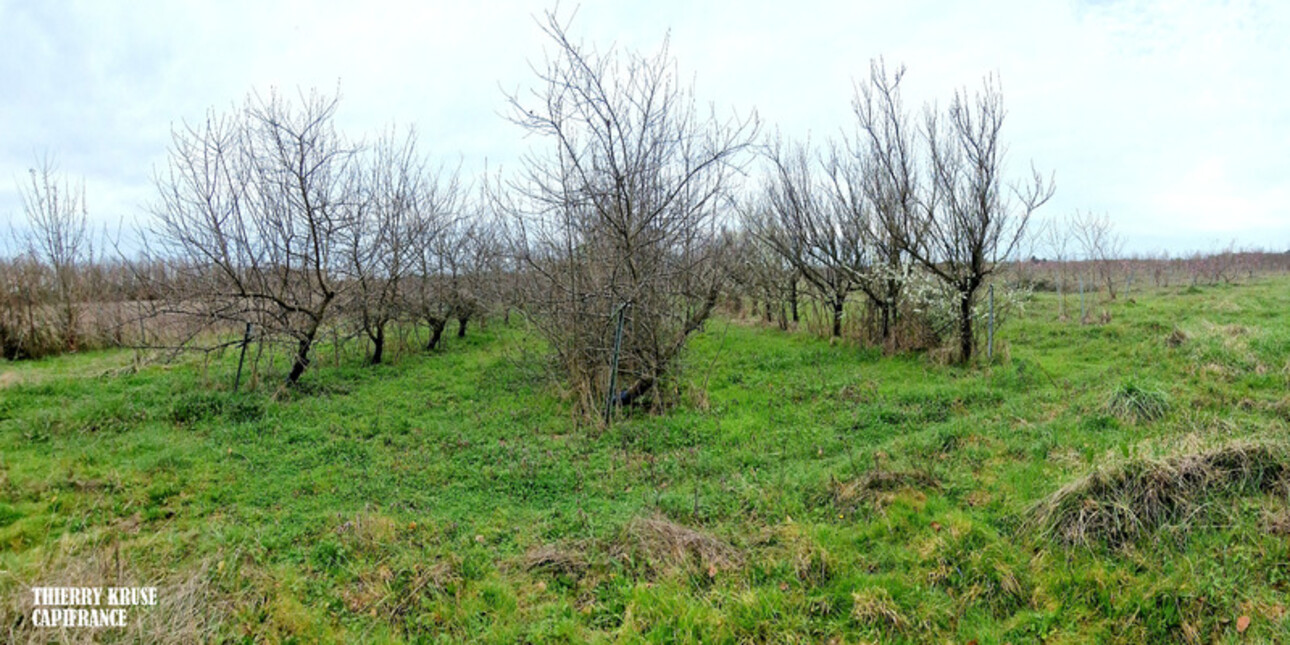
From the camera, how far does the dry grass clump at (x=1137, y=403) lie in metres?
5.14

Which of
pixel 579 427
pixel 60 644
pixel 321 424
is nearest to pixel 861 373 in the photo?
pixel 579 427

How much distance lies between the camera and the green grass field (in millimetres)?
2924

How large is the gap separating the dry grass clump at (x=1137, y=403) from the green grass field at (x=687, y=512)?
1.0 inches

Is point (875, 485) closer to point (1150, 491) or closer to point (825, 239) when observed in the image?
point (1150, 491)

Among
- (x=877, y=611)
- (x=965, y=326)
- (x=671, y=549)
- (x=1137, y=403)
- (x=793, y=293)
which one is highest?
(x=793, y=293)

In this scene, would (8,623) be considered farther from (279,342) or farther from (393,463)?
(279,342)

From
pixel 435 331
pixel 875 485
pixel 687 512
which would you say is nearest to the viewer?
pixel 687 512

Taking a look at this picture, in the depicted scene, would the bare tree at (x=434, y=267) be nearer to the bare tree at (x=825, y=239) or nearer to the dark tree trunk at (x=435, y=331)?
the dark tree trunk at (x=435, y=331)

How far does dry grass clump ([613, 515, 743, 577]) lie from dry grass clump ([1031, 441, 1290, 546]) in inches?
74.8

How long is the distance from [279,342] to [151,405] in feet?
5.84

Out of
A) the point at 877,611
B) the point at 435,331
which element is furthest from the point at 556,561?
the point at 435,331

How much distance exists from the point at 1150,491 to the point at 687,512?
282 cm

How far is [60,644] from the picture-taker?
2533 mm

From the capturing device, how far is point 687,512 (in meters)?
4.12
